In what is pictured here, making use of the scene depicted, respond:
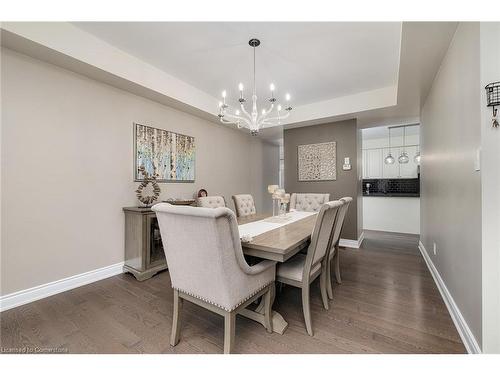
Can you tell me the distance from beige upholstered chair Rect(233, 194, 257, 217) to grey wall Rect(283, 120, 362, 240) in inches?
65.3

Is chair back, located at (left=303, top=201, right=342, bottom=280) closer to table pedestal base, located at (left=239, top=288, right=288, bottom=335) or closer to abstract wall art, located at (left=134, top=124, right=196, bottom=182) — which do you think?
table pedestal base, located at (left=239, top=288, right=288, bottom=335)

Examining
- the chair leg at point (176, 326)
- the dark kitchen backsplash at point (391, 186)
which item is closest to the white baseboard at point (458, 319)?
the chair leg at point (176, 326)

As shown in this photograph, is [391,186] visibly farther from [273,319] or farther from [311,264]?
[273,319]

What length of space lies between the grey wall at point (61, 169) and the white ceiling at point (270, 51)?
2.13 feet

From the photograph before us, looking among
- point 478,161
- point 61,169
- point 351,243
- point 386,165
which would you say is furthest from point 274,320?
point 386,165

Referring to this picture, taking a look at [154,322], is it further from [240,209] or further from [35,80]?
[35,80]

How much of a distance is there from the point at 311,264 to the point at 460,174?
1.30m

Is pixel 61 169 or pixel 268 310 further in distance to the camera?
pixel 61 169

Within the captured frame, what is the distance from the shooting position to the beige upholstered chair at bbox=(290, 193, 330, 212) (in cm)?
322

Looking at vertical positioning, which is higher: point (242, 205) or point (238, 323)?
point (242, 205)

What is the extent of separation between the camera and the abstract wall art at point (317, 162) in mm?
4176

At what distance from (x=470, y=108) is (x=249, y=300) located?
1899 mm

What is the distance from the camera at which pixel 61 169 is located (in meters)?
2.25
